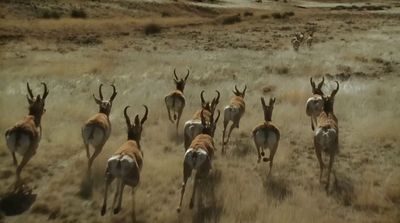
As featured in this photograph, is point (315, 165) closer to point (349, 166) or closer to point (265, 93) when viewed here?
point (349, 166)

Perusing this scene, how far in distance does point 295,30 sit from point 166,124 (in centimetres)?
3191

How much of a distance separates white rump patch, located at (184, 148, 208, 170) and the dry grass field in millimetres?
1123

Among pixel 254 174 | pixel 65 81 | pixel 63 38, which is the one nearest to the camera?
pixel 254 174

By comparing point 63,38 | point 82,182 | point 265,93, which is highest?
point 63,38

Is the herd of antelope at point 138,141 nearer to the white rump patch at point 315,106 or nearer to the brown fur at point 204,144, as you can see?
the brown fur at point 204,144

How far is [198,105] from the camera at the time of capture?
20.2m

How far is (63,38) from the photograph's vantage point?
37.4 meters

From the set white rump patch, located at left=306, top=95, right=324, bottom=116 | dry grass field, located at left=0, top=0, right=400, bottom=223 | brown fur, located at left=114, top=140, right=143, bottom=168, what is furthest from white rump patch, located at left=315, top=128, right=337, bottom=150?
brown fur, located at left=114, top=140, right=143, bottom=168

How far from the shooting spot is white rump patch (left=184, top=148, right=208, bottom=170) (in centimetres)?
1057

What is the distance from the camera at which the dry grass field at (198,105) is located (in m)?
11.3

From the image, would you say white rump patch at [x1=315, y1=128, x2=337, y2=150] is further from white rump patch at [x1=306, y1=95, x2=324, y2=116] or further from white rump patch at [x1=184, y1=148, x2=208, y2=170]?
white rump patch at [x1=306, y1=95, x2=324, y2=116]

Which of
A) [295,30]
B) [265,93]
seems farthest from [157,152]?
[295,30]

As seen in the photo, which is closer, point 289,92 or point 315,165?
point 315,165

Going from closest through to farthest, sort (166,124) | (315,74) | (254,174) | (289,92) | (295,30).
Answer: (254,174) < (166,124) < (289,92) < (315,74) < (295,30)
